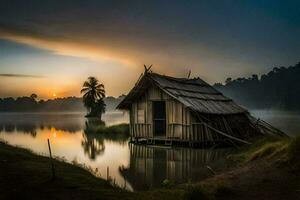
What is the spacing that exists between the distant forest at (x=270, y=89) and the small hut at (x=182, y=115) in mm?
119093

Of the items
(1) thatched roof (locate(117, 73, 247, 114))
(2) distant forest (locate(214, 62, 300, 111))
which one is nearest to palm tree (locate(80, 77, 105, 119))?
(1) thatched roof (locate(117, 73, 247, 114))

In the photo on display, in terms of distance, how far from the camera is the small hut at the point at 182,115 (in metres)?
27.1

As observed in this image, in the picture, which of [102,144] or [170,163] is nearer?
[170,163]

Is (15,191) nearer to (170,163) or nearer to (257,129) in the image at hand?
(170,163)

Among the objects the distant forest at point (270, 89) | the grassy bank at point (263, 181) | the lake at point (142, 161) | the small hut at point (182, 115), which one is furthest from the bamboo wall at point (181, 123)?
the distant forest at point (270, 89)

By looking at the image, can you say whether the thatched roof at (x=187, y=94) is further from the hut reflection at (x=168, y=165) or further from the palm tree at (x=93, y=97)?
the palm tree at (x=93, y=97)

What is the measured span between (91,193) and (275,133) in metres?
24.0

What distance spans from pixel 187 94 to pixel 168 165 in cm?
1093

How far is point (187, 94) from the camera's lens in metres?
29.5

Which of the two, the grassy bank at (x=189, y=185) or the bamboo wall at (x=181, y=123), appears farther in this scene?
the bamboo wall at (x=181, y=123)

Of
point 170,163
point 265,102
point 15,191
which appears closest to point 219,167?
point 170,163

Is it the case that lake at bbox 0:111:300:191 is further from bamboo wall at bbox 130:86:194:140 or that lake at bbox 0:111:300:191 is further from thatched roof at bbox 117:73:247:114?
thatched roof at bbox 117:73:247:114

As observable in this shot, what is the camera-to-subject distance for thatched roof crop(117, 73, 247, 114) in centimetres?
2753

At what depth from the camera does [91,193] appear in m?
10.0
